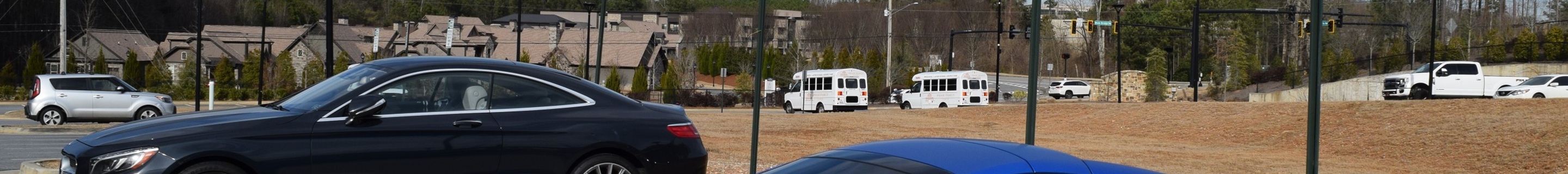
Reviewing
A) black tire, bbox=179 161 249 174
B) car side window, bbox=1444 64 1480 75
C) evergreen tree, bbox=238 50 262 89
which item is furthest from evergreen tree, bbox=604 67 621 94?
black tire, bbox=179 161 249 174

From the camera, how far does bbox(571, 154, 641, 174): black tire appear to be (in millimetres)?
7340

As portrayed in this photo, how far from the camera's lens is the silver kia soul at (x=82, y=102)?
1998 centimetres

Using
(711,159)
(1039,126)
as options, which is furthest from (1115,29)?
(711,159)

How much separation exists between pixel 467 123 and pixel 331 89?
96cm

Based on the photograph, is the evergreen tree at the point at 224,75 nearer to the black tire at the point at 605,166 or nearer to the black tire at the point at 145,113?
the black tire at the point at 145,113

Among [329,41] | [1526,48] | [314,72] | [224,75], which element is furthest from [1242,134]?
[224,75]

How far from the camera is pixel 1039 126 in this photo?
2833cm

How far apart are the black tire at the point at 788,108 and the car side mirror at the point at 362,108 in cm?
3464

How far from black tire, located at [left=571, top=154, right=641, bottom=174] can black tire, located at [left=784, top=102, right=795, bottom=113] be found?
3383 centimetres

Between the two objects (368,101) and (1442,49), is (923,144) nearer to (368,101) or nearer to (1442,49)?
(368,101)

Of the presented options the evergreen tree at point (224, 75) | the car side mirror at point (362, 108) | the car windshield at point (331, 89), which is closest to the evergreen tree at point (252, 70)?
the evergreen tree at point (224, 75)

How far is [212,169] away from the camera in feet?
21.0

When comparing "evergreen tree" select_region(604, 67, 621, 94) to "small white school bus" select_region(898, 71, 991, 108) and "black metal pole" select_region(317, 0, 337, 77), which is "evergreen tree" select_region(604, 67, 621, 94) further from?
"black metal pole" select_region(317, 0, 337, 77)

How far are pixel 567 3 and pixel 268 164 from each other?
5482 inches
